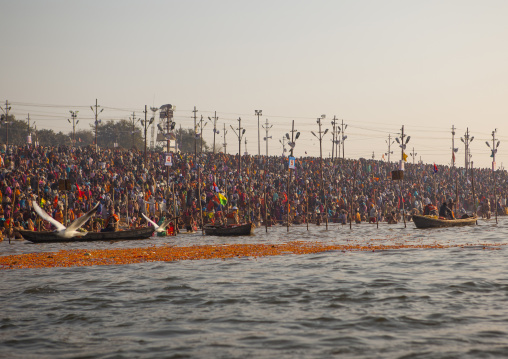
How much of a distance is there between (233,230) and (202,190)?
25.5ft

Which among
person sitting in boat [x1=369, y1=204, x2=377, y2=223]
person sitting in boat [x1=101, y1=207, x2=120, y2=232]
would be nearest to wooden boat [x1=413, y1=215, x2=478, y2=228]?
person sitting in boat [x1=369, y1=204, x2=377, y2=223]

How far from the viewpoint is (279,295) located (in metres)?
15.0

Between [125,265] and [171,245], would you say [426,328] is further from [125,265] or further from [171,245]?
[171,245]

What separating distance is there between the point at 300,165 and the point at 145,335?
46746mm

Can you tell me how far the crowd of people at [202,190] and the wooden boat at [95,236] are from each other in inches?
38.4

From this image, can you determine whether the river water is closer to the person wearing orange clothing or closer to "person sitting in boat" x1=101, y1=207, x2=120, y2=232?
"person sitting in boat" x1=101, y1=207, x2=120, y2=232

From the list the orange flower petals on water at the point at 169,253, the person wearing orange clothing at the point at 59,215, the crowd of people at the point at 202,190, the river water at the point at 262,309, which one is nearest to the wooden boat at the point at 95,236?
the crowd of people at the point at 202,190

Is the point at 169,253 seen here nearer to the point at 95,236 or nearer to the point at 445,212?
the point at 95,236

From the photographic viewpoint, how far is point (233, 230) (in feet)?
117

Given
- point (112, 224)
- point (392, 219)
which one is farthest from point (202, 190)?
point (392, 219)

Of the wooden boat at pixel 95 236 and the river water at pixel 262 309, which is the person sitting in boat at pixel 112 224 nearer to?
the wooden boat at pixel 95 236

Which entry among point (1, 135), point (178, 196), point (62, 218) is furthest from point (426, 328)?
point (1, 135)

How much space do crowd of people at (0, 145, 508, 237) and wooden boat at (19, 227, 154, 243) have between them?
974 mm

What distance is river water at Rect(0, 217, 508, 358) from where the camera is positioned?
10.2m
